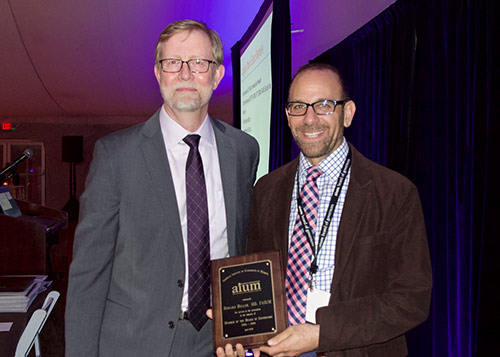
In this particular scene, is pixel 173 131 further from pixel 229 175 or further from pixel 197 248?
pixel 197 248

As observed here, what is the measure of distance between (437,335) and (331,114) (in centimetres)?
147

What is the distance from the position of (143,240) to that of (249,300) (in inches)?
16.8

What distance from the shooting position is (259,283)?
138cm

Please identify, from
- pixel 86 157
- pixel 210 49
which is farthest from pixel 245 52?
pixel 86 157

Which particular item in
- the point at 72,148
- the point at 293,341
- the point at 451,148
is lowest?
the point at 293,341

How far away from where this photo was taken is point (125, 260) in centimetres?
148

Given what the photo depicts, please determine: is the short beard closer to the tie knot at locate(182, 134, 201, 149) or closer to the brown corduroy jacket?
the tie knot at locate(182, 134, 201, 149)

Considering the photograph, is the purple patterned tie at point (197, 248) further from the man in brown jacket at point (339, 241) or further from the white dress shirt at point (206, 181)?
the man in brown jacket at point (339, 241)

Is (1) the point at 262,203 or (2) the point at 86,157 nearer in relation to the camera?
(1) the point at 262,203

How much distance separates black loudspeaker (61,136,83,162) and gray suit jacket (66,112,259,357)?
11038 millimetres

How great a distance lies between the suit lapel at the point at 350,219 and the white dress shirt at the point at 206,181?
1.48 ft

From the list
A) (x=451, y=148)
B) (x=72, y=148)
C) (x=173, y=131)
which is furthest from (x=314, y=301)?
(x=72, y=148)

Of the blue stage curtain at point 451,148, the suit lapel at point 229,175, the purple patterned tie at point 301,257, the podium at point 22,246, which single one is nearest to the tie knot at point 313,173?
the purple patterned tie at point 301,257

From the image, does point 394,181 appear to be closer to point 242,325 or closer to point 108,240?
point 242,325
